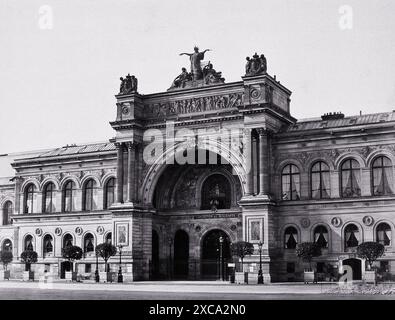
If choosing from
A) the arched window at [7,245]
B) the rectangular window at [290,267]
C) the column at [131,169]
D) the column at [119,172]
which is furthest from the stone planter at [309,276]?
the arched window at [7,245]

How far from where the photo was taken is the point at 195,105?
57125 millimetres

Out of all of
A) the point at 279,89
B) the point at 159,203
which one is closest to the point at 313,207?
the point at 279,89

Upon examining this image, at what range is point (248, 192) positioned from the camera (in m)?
53.0

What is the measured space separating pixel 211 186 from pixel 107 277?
12301mm

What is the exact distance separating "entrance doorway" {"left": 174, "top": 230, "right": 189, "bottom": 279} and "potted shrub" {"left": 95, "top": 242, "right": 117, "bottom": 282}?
6.22m

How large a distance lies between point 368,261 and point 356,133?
32.5 feet

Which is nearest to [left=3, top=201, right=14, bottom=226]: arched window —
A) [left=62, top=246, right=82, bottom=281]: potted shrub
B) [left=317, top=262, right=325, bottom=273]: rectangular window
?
[left=62, top=246, right=82, bottom=281]: potted shrub

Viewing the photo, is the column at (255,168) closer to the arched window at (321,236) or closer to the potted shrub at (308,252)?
the arched window at (321,236)

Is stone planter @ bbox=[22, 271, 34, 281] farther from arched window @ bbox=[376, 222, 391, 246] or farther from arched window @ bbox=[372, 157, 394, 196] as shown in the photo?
arched window @ bbox=[372, 157, 394, 196]

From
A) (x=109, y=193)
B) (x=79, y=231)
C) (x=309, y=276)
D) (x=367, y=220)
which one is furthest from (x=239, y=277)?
(x=79, y=231)

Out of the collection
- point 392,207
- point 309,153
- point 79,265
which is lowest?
point 79,265

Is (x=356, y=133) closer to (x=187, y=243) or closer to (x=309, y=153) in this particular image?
(x=309, y=153)

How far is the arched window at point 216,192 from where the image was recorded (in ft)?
194

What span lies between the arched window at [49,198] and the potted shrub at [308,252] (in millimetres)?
28711
